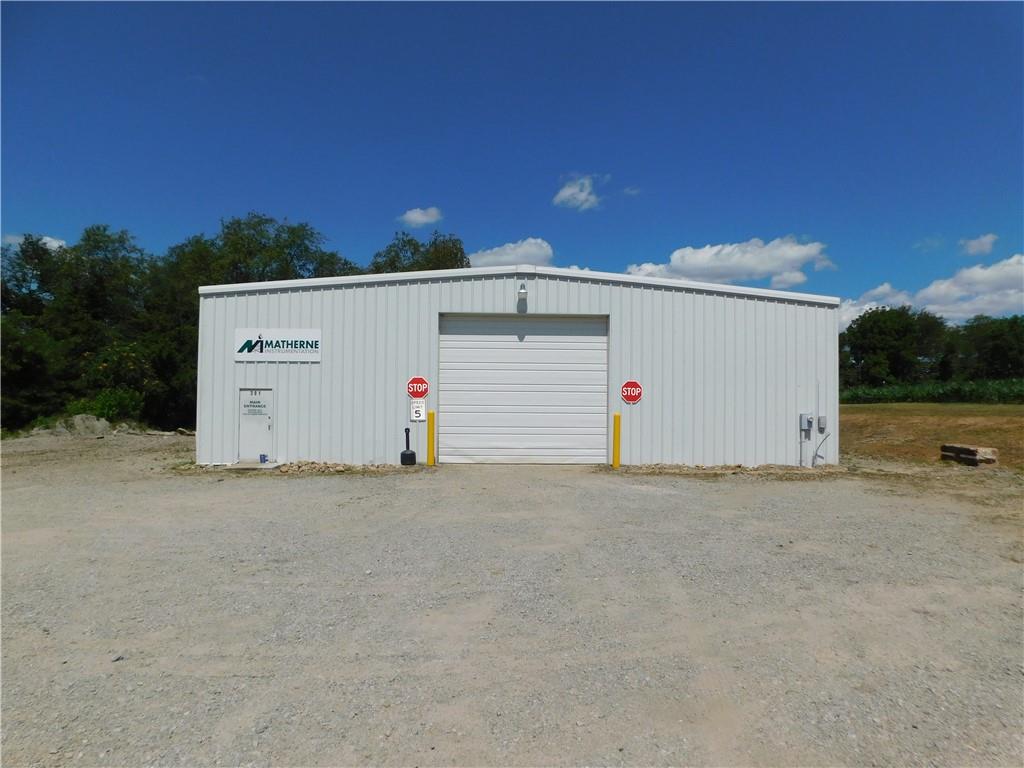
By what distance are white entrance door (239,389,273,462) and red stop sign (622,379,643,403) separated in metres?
7.85

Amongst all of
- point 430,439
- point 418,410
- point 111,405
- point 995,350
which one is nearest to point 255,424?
point 418,410

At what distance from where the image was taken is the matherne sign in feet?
44.5

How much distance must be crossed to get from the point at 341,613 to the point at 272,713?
1.40 m

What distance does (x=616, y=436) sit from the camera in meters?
13.7

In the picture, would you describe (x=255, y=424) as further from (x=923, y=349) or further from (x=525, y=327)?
(x=923, y=349)

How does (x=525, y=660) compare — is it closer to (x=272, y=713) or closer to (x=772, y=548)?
(x=272, y=713)

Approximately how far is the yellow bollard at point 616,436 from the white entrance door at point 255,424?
24.8ft

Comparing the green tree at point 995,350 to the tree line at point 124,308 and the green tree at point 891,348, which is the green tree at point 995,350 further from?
the tree line at point 124,308

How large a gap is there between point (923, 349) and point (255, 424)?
9810 cm

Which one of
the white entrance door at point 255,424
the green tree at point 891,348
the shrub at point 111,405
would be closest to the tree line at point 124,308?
the shrub at point 111,405

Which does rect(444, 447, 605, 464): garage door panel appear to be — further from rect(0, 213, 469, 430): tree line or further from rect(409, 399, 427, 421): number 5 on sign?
rect(0, 213, 469, 430): tree line

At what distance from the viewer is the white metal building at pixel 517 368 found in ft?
44.5

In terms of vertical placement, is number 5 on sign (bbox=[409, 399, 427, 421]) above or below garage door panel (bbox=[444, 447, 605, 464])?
above

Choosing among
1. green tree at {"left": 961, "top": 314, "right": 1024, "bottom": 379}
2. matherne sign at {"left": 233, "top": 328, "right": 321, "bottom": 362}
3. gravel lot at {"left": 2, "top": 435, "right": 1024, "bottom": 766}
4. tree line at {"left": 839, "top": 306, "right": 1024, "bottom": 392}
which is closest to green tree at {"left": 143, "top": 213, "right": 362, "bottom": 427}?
matherne sign at {"left": 233, "top": 328, "right": 321, "bottom": 362}
